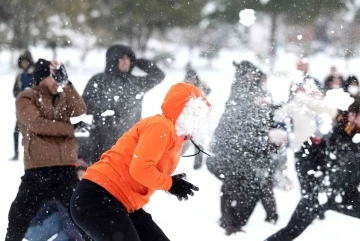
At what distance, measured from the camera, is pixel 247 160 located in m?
5.53

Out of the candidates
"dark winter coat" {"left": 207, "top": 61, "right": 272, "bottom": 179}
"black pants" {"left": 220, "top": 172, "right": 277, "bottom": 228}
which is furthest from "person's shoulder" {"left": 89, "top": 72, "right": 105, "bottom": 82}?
"black pants" {"left": 220, "top": 172, "right": 277, "bottom": 228}

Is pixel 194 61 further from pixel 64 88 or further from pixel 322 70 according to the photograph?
pixel 64 88

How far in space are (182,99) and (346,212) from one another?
180cm

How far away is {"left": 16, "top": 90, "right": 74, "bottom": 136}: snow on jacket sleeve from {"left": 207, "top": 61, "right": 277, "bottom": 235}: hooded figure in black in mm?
1875

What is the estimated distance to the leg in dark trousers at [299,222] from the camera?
3898mm

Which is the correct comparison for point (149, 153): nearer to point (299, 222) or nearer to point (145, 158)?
point (145, 158)

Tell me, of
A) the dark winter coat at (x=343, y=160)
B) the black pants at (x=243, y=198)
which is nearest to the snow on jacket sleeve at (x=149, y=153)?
the dark winter coat at (x=343, y=160)

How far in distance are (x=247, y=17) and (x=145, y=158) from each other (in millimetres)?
20760

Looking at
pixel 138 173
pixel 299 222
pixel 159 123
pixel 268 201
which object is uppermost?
pixel 159 123

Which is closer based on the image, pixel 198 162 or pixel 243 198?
pixel 243 198

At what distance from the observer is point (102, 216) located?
9.05 feet

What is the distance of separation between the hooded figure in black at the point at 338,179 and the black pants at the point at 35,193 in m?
1.22

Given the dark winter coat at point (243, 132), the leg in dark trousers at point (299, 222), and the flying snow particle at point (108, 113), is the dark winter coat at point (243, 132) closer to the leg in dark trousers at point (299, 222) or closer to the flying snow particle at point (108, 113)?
the flying snow particle at point (108, 113)

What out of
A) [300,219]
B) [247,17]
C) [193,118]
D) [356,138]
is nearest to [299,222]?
[300,219]
